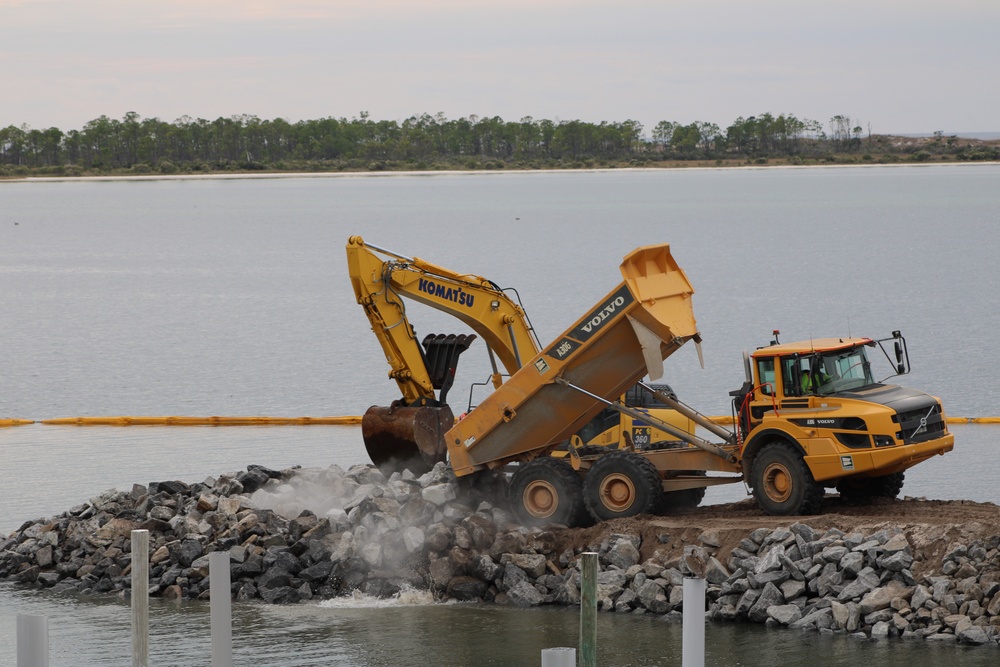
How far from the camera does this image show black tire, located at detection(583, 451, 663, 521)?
18.0 m

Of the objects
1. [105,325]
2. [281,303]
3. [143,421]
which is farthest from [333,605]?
[281,303]

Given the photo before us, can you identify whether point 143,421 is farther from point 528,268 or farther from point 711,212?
point 711,212

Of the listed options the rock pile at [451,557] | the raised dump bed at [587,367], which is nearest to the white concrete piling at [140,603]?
the rock pile at [451,557]

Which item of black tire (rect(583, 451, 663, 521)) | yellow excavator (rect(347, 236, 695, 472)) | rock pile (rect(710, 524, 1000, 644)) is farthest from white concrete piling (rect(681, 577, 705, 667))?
yellow excavator (rect(347, 236, 695, 472))

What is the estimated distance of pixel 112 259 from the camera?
102875 mm

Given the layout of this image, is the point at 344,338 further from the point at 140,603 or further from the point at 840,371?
the point at 140,603

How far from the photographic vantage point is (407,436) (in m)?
21.1

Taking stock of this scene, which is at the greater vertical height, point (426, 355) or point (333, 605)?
point (426, 355)

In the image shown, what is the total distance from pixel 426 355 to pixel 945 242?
287 feet

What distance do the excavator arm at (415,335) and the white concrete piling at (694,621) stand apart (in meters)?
9.77

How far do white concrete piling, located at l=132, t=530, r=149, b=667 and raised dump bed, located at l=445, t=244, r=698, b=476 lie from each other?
19.6ft

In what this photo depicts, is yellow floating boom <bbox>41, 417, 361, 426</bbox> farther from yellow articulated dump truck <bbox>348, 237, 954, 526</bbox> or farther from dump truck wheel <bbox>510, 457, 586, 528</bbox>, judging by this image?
dump truck wheel <bbox>510, 457, 586, 528</bbox>

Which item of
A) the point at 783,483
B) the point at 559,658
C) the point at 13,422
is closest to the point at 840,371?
the point at 783,483

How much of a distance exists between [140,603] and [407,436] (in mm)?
8015
